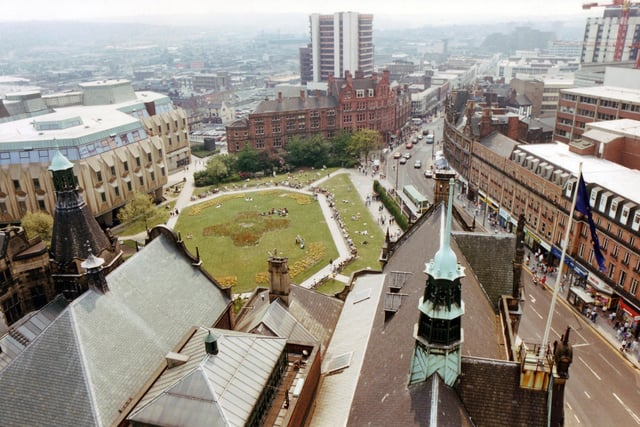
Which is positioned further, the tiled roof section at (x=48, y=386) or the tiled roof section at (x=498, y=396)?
the tiled roof section at (x=48, y=386)

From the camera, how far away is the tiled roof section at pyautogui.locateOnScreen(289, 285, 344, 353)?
40.9 meters

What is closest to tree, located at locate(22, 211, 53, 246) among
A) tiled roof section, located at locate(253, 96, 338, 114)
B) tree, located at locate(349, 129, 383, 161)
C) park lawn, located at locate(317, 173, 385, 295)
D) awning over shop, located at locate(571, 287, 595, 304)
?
park lawn, located at locate(317, 173, 385, 295)

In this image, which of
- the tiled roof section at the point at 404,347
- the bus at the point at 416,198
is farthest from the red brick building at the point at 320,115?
the tiled roof section at the point at 404,347

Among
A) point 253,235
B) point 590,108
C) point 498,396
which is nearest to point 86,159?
point 253,235

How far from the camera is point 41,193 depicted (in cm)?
8531

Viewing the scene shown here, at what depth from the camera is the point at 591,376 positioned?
155 feet

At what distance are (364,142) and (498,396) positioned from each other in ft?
357

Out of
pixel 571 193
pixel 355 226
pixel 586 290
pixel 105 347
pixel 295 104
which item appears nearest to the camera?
pixel 105 347

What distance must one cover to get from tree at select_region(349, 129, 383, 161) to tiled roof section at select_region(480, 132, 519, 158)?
3767 cm

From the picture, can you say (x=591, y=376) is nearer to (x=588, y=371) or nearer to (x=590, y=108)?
(x=588, y=371)

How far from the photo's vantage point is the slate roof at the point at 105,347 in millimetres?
25984

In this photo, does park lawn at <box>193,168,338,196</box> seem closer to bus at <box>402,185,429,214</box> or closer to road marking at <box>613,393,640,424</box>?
bus at <box>402,185,429,214</box>

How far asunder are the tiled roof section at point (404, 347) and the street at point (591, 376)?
1746 cm

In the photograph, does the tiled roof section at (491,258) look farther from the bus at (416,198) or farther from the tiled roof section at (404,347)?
the bus at (416,198)
